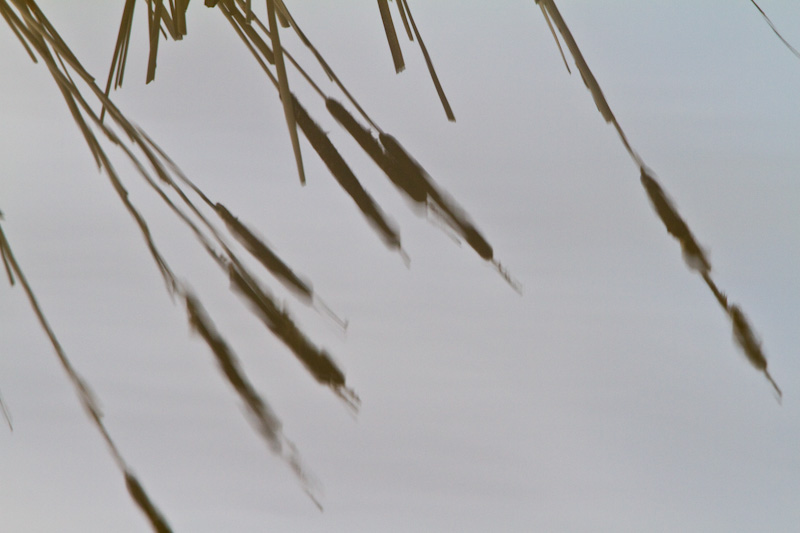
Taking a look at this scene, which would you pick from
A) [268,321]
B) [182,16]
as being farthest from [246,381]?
[182,16]

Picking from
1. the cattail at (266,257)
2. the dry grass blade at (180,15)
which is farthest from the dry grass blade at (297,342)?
the dry grass blade at (180,15)

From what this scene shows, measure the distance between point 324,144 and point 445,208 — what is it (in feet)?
0.13

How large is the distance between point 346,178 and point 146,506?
0.08 meters

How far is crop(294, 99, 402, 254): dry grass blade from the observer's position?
5.1 inches

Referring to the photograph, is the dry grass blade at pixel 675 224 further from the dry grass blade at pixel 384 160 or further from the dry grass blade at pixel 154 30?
the dry grass blade at pixel 154 30

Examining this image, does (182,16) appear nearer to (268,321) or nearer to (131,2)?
(131,2)

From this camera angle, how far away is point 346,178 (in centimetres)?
14

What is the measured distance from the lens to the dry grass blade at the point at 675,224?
11 centimetres

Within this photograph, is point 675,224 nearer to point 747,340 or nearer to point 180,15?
point 747,340

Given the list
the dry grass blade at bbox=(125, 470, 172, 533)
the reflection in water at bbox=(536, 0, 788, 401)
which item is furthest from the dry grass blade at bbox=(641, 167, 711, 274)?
the dry grass blade at bbox=(125, 470, 172, 533)

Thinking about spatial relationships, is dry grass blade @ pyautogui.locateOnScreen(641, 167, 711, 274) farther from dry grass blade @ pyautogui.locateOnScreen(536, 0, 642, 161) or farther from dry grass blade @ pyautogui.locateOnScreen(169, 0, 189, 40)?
dry grass blade @ pyautogui.locateOnScreen(169, 0, 189, 40)

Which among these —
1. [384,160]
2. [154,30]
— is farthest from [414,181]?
[154,30]

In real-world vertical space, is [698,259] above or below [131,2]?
below

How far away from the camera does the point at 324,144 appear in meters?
0.14
